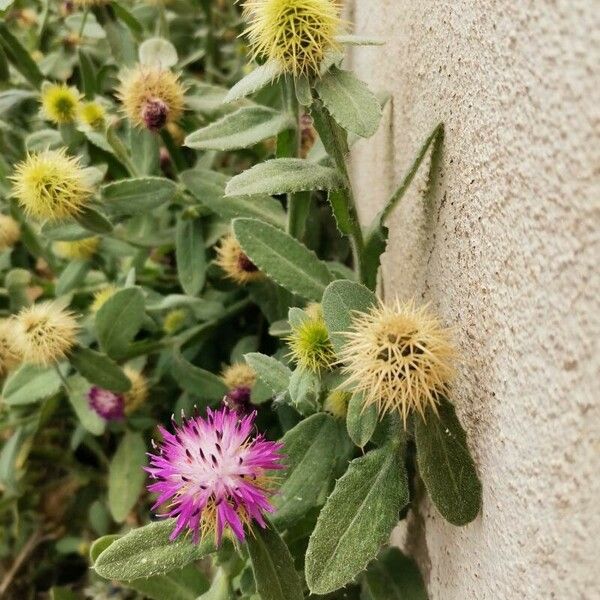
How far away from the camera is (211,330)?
1332 millimetres

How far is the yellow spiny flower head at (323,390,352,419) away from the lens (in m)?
0.82

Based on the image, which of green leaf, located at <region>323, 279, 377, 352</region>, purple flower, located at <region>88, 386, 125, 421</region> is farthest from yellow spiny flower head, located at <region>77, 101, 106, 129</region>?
green leaf, located at <region>323, 279, 377, 352</region>

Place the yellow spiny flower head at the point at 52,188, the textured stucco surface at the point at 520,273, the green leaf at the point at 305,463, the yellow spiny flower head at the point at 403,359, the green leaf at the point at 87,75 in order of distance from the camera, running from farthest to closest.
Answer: the green leaf at the point at 87,75 → the yellow spiny flower head at the point at 52,188 → the green leaf at the point at 305,463 → the yellow spiny flower head at the point at 403,359 → the textured stucco surface at the point at 520,273

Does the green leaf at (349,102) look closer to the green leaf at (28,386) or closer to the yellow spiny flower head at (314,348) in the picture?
the yellow spiny flower head at (314,348)

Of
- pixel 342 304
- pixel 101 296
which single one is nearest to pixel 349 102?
pixel 342 304

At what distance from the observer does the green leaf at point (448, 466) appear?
2.16 feet

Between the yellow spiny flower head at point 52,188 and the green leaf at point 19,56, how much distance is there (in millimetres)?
374

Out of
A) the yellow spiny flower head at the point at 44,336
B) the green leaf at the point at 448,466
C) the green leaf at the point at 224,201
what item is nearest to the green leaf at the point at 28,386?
the yellow spiny flower head at the point at 44,336

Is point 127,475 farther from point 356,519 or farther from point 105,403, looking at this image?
point 356,519

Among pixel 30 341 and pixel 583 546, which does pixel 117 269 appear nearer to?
pixel 30 341

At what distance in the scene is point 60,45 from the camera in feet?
5.29

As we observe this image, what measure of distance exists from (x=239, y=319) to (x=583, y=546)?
3.34ft

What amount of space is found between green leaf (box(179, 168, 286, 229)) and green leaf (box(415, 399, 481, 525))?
518 millimetres

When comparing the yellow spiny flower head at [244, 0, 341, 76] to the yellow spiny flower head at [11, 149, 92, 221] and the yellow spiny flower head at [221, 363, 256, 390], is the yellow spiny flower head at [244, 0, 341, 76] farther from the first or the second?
the yellow spiny flower head at [221, 363, 256, 390]
